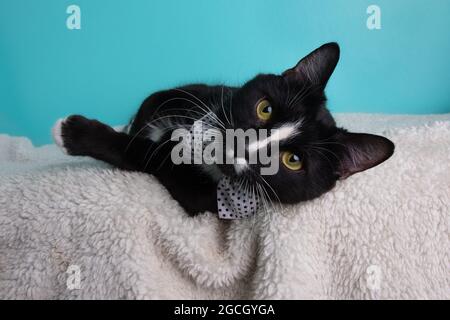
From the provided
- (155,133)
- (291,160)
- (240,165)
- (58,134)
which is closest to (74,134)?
(58,134)

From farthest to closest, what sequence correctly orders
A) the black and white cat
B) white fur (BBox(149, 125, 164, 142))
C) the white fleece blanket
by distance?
white fur (BBox(149, 125, 164, 142))
the black and white cat
the white fleece blanket

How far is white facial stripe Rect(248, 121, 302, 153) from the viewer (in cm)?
93

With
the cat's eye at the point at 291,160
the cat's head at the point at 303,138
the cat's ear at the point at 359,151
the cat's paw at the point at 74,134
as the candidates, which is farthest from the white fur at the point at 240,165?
the cat's paw at the point at 74,134

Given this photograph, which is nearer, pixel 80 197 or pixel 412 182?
pixel 80 197

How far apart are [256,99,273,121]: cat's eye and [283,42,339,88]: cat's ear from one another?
14cm

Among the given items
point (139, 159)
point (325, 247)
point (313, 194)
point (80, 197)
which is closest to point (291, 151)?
point (313, 194)

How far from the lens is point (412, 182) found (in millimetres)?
1041

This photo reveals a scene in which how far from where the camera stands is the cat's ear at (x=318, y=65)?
1.03 metres

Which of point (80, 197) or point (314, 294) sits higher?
point (80, 197)

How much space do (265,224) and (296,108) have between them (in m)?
0.31

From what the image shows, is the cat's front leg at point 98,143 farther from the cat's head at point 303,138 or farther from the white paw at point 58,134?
the cat's head at point 303,138

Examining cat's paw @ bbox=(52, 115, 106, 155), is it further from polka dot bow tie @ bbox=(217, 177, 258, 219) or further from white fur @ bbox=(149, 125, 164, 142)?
polka dot bow tie @ bbox=(217, 177, 258, 219)

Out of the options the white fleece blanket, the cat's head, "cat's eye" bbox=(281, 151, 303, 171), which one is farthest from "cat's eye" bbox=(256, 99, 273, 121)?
the white fleece blanket
